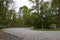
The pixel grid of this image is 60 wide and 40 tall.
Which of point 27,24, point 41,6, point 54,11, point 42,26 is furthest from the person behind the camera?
point 27,24

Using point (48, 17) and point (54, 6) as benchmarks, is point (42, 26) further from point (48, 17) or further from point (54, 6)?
point (54, 6)

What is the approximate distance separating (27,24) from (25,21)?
58.2 inches

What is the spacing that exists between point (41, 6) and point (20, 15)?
23.0m

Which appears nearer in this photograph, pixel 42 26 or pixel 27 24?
pixel 42 26

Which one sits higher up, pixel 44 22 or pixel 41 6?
pixel 41 6

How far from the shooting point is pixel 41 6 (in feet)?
147

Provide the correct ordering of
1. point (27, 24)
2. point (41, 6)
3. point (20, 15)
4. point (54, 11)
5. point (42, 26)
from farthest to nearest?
point (20, 15) → point (27, 24) → point (41, 6) → point (54, 11) → point (42, 26)

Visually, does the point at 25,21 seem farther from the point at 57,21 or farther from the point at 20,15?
the point at 57,21

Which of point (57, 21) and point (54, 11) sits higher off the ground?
point (54, 11)

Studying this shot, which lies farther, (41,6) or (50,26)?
(41,6)

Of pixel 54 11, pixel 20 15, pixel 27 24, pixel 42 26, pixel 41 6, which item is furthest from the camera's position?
pixel 20 15

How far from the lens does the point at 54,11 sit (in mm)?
38219

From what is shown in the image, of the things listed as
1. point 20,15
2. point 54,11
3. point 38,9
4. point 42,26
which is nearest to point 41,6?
point 38,9

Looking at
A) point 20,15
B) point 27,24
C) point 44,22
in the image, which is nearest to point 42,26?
point 44,22
